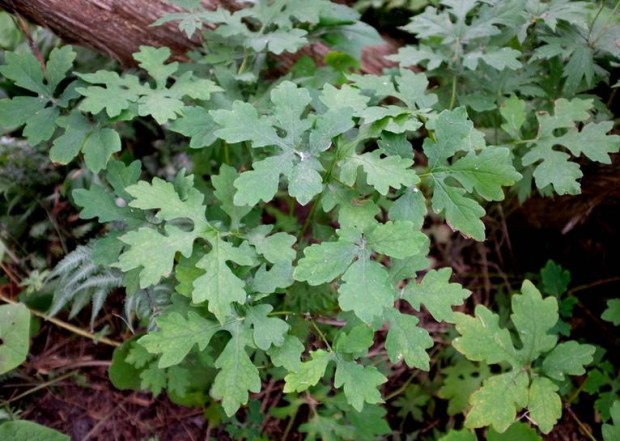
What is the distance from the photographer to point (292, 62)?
275cm

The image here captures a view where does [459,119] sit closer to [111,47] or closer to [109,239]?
[109,239]

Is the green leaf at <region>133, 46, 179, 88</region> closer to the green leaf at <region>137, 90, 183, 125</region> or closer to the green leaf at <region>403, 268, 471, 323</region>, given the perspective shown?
the green leaf at <region>137, 90, 183, 125</region>

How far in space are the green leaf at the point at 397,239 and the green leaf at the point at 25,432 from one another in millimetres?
1431

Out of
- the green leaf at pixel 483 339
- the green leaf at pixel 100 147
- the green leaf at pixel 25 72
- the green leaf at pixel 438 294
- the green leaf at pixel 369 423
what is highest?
the green leaf at pixel 25 72

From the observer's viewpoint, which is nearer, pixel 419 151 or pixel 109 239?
pixel 109 239

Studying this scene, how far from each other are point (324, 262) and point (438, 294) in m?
0.46

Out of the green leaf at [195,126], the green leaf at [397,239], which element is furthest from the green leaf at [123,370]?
the green leaf at [397,239]

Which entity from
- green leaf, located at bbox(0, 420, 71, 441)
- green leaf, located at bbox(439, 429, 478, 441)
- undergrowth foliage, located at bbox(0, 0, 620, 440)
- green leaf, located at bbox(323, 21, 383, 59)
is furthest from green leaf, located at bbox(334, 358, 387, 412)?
green leaf, located at bbox(323, 21, 383, 59)

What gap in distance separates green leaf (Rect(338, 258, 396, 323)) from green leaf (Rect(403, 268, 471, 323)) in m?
0.26

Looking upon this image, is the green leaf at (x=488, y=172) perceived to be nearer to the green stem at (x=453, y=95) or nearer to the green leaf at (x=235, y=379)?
the green stem at (x=453, y=95)

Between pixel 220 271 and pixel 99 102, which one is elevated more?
pixel 99 102

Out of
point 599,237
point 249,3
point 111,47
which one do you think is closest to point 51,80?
point 111,47

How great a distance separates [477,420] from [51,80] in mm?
2115

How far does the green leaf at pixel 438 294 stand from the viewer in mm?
1832
